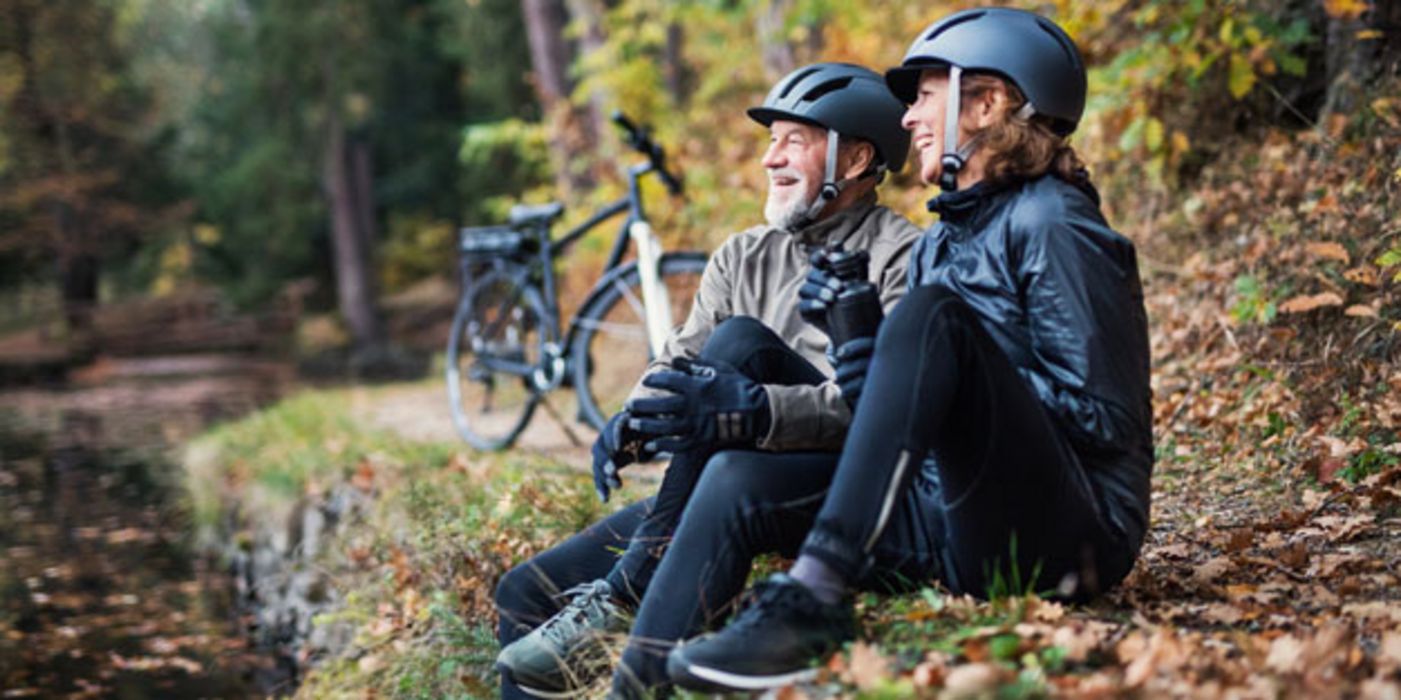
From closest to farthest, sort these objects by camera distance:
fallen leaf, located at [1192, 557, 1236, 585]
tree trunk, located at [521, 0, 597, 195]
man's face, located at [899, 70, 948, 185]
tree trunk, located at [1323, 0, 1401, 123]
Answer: man's face, located at [899, 70, 948, 185], fallen leaf, located at [1192, 557, 1236, 585], tree trunk, located at [1323, 0, 1401, 123], tree trunk, located at [521, 0, 597, 195]

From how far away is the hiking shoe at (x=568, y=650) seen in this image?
301cm

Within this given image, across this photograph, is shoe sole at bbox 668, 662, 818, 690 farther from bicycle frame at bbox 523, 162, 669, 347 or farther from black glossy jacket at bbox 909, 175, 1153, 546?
bicycle frame at bbox 523, 162, 669, 347

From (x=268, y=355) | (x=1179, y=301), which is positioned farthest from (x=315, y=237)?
(x=1179, y=301)

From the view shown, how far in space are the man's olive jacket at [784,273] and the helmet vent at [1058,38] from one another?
654 mm

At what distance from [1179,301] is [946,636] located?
393cm

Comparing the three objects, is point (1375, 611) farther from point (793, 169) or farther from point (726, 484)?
point (793, 169)

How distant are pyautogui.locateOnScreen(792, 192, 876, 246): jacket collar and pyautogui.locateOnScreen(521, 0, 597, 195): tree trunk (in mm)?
7635

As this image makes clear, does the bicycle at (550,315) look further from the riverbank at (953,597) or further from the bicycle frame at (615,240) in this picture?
the riverbank at (953,597)

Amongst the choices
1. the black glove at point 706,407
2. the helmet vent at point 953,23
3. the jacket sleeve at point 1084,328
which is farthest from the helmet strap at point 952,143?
the black glove at point 706,407

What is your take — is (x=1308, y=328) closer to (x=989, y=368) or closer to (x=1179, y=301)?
(x=1179, y=301)

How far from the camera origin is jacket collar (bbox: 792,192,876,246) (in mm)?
3432

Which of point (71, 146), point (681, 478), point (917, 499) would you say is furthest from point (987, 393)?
point (71, 146)

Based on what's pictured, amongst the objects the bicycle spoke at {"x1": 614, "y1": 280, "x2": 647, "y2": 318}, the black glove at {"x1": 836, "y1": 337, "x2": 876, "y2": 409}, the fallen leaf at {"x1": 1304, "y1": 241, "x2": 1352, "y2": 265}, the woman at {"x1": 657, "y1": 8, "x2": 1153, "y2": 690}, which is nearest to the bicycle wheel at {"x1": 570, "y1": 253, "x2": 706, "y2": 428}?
the bicycle spoke at {"x1": 614, "y1": 280, "x2": 647, "y2": 318}

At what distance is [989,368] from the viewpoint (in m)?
2.41
